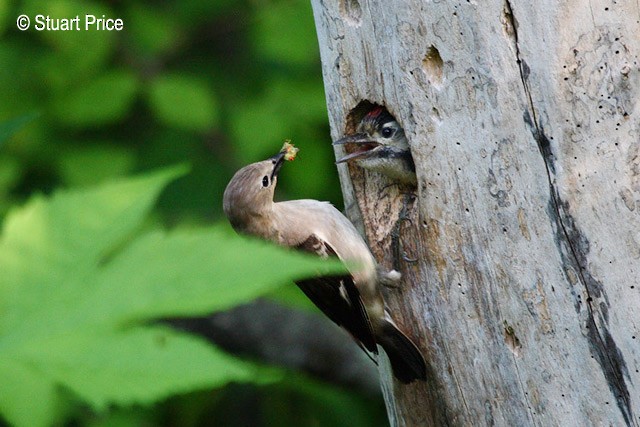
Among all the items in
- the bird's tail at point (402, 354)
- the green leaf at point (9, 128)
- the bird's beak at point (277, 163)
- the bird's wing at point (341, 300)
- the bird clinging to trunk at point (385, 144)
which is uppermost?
the bird's beak at point (277, 163)

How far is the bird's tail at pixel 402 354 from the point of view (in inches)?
125

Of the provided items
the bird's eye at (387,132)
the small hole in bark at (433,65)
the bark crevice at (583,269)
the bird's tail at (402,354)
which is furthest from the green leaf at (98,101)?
the bark crevice at (583,269)

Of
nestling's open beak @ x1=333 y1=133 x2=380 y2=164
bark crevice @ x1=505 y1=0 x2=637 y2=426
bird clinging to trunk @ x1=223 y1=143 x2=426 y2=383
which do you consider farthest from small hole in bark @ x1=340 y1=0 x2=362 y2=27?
bird clinging to trunk @ x1=223 y1=143 x2=426 y2=383

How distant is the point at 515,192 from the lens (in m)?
2.77

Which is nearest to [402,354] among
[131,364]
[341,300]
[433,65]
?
[341,300]

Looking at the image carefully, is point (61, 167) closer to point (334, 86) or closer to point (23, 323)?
point (334, 86)

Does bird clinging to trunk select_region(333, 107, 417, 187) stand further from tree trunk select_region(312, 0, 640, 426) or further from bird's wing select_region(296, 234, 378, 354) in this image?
bird's wing select_region(296, 234, 378, 354)

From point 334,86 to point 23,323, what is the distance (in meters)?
2.58

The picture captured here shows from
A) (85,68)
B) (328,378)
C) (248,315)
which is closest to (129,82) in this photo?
(85,68)

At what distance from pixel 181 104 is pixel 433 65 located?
9.58 ft

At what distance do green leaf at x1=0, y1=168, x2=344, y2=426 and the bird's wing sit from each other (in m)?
2.64

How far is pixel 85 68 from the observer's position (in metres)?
5.52

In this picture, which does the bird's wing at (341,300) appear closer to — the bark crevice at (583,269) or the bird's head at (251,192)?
the bird's head at (251,192)

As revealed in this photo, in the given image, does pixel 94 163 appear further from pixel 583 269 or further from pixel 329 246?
pixel 583 269
